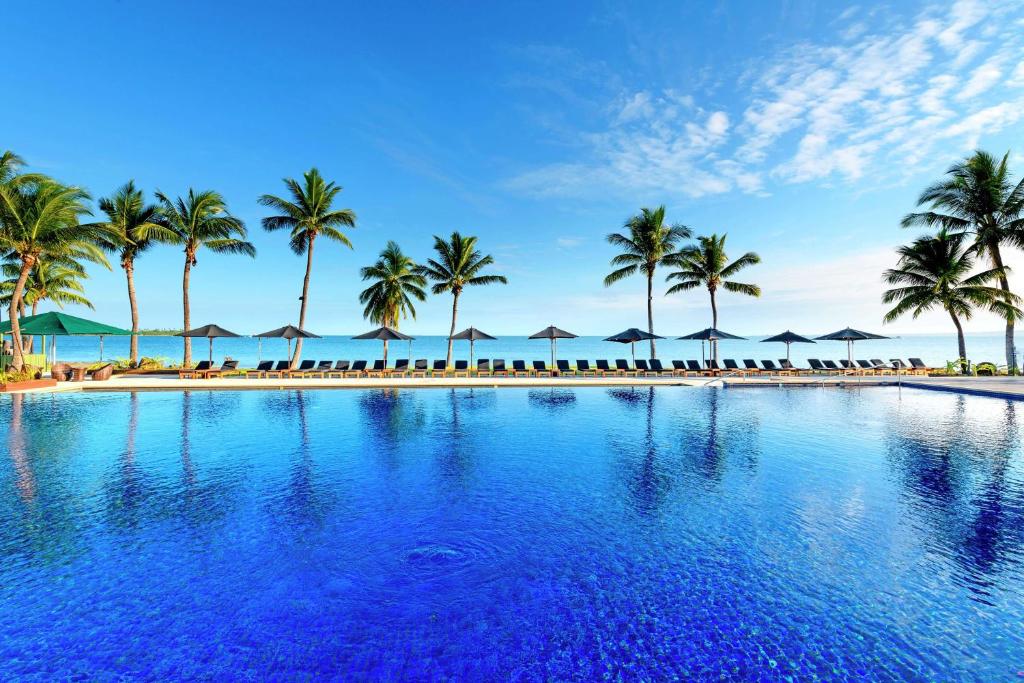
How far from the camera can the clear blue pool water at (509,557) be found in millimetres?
3592

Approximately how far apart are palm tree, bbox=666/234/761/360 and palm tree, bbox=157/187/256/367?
94.6 feet

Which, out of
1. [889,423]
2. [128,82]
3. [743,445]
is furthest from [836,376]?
[128,82]

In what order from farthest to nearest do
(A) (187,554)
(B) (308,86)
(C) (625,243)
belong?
(C) (625,243)
(B) (308,86)
(A) (187,554)

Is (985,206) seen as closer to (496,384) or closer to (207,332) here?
(496,384)

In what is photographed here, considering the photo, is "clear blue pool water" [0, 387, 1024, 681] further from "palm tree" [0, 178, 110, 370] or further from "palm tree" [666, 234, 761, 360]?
"palm tree" [666, 234, 761, 360]

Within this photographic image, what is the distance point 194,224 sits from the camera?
25203mm

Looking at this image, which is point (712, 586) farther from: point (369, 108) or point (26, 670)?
point (369, 108)

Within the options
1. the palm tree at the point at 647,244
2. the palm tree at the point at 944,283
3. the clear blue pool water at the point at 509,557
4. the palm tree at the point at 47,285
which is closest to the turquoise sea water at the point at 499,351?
the palm tree at the point at 47,285

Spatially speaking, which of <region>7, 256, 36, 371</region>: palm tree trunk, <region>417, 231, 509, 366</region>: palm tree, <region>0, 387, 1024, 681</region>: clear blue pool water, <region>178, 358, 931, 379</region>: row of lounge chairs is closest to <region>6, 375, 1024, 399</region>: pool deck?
<region>178, 358, 931, 379</region>: row of lounge chairs

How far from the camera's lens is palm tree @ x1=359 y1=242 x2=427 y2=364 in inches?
1132

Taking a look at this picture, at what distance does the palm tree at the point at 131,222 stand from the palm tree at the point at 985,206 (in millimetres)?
45004

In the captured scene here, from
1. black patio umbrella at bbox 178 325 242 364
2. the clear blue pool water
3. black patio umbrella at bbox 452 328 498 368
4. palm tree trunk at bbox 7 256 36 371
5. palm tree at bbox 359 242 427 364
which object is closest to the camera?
the clear blue pool water

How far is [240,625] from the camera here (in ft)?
12.9

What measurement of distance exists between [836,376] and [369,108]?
3168 cm
